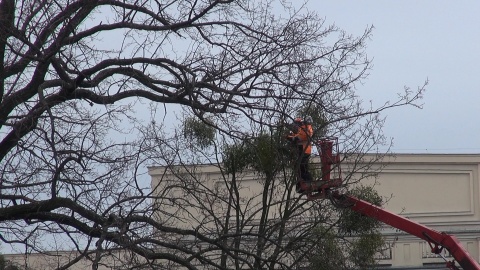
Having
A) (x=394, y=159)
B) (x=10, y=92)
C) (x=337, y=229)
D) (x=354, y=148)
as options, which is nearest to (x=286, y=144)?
(x=354, y=148)

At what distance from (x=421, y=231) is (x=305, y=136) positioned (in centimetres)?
355

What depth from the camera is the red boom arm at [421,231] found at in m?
18.2

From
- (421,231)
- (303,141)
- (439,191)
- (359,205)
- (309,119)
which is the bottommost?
(421,231)

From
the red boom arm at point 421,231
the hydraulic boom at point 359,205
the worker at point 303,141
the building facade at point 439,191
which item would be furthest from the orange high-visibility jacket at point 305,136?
the building facade at point 439,191

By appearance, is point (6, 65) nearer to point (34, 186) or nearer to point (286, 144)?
point (34, 186)

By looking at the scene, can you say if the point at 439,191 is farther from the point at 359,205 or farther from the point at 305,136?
the point at 305,136

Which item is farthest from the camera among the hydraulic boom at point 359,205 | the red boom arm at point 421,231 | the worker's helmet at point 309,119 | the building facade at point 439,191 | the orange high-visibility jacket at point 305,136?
the building facade at point 439,191

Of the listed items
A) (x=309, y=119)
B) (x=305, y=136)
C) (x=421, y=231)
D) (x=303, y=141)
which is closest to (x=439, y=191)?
(x=421, y=231)

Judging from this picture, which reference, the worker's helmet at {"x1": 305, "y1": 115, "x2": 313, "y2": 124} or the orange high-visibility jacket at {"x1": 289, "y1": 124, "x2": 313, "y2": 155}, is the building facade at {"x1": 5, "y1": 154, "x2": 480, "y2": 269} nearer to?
the worker's helmet at {"x1": 305, "y1": 115, "x2": 313, "y2": 124}

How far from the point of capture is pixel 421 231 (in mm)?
18781

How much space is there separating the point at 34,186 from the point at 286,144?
5.23 metres

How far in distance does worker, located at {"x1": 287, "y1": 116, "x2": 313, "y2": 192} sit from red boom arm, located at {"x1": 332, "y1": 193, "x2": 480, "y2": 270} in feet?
2.62

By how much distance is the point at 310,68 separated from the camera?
15422 millimetres

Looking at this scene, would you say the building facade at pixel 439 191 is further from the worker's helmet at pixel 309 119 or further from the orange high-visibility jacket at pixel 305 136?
the orange high-visibility jacket at pixel 305 136
